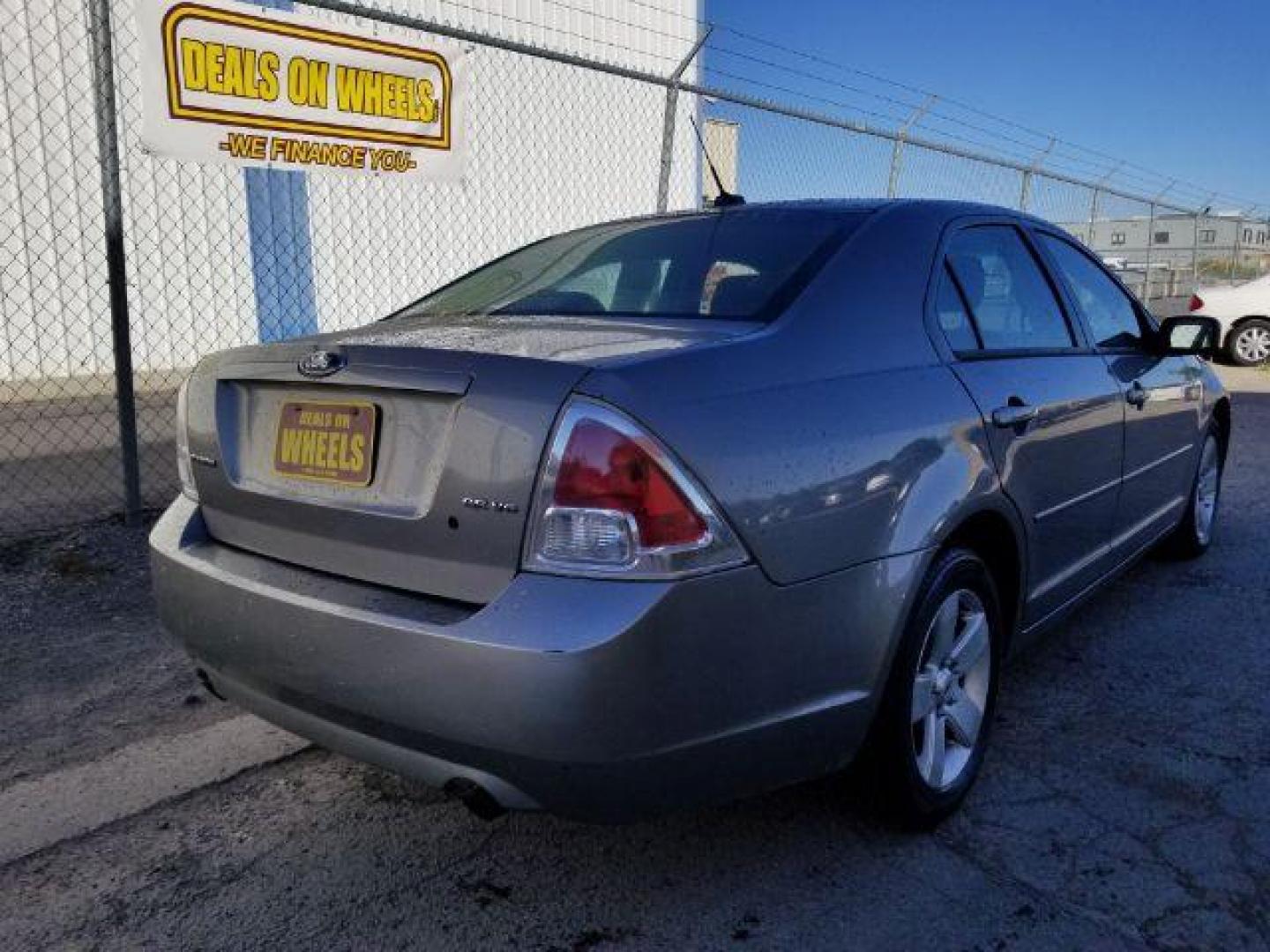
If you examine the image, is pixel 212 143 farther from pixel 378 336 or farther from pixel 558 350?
pixel 558 350

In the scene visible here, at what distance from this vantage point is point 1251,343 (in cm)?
1372

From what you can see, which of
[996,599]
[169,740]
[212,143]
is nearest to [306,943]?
[169,740]

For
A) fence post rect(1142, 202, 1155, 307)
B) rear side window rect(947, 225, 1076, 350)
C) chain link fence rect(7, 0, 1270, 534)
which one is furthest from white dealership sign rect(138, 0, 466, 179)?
fence post rect(1142, 202, 1155, 307)

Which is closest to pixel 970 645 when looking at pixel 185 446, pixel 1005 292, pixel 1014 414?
pixel 1014 414

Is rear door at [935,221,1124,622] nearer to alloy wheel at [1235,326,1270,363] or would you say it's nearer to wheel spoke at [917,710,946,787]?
wheel spoke at [917,710,946,787]

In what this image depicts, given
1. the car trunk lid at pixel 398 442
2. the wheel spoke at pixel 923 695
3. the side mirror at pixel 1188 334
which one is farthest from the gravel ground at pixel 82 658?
the side mirror at pixel 1188 334

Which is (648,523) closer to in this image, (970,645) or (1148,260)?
(970,645)

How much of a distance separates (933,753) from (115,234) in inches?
152

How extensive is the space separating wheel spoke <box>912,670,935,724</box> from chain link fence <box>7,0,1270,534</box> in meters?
3.85

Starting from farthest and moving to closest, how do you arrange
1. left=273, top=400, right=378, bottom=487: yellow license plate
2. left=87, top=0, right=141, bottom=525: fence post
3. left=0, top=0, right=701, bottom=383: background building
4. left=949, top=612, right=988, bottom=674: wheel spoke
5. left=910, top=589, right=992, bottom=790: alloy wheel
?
1. left=0, top=0, right=701, bottom=383: background building
2. left=87, top=0, right=141, bottom=525: fence post
3. left=949, top=612, right=988, bottom=674: wheel spoke
4. left=910, top=589, right=992, bottom=790: alloy wheel
5. left=273, top=400, right=378, bottom=487: yellow license plate

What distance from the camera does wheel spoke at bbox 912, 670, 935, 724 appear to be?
2.40 meters

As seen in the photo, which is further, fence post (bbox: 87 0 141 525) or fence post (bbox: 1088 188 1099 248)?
fence post (bbox: 1088 188 1099 248)

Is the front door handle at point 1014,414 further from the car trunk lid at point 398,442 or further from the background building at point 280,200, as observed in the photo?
the background building at point 280,200

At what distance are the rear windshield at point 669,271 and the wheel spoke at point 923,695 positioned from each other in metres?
0.94
